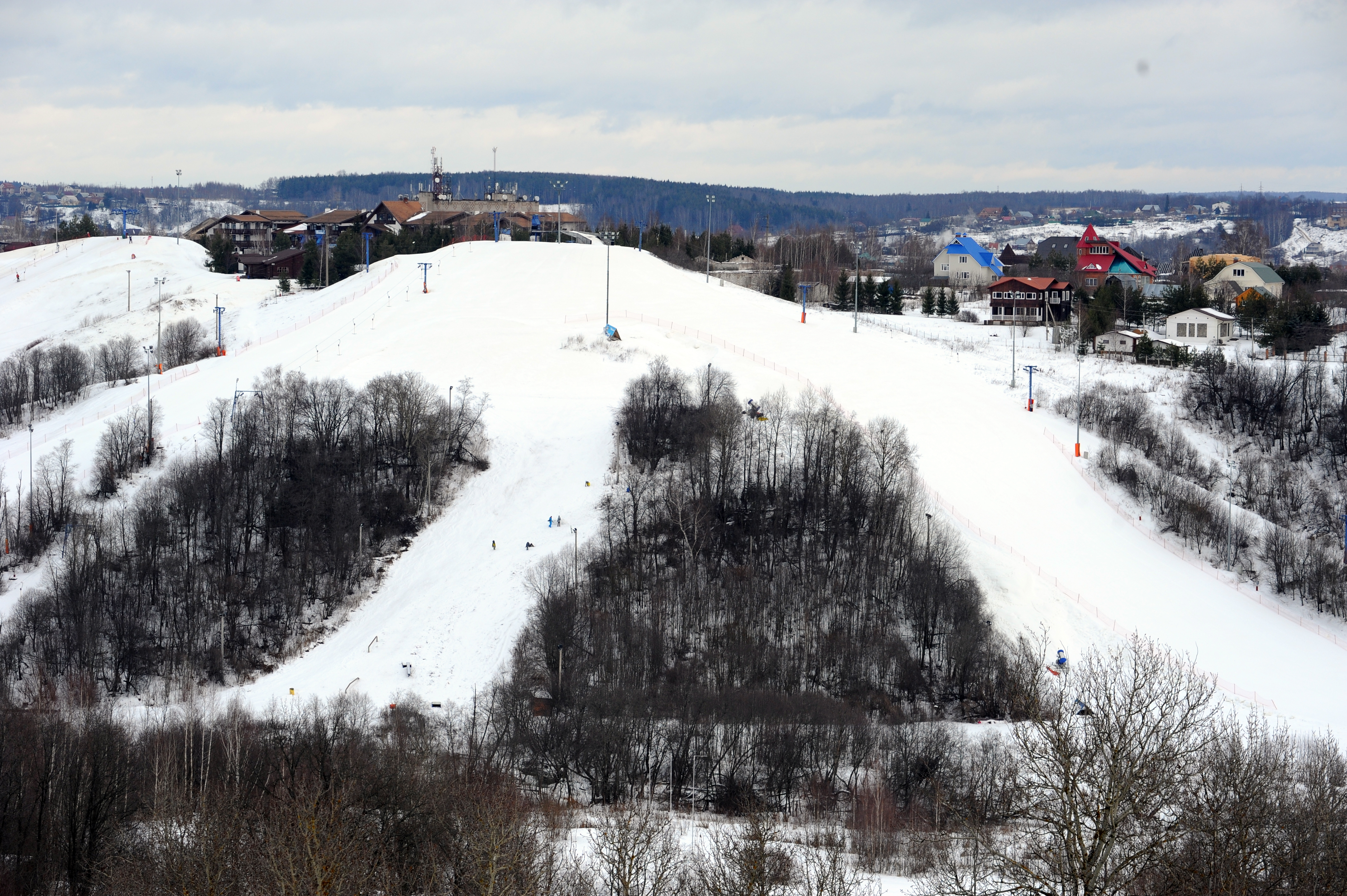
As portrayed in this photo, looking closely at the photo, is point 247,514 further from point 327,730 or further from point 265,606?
point 327,730

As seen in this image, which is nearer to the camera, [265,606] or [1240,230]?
[265,606]

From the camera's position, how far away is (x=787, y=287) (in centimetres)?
9462

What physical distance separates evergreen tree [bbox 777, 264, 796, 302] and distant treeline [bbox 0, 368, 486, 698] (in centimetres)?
4162

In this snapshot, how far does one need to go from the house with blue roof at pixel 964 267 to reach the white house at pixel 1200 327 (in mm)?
36190

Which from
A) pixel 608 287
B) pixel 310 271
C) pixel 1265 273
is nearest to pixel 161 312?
pixel 310 271

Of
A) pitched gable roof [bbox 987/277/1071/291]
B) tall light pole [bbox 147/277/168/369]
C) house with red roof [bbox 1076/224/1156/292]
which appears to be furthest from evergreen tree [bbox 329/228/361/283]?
house with red roof [bbox 1076/224/1156/292]

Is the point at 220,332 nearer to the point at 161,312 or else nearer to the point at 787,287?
the point at 161,312

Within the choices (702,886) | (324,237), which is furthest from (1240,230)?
(702,886)

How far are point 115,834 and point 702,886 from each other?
15.0m

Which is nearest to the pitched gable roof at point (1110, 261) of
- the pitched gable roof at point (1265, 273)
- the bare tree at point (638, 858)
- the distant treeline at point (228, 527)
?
the pitched gable roof at point (1265, 273)

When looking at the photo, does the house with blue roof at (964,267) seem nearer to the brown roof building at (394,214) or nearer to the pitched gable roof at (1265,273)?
the pitched gable roof at (1265,273)

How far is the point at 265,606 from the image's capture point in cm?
4731

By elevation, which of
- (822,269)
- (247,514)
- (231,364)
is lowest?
(247,514)

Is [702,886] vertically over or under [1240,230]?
under
